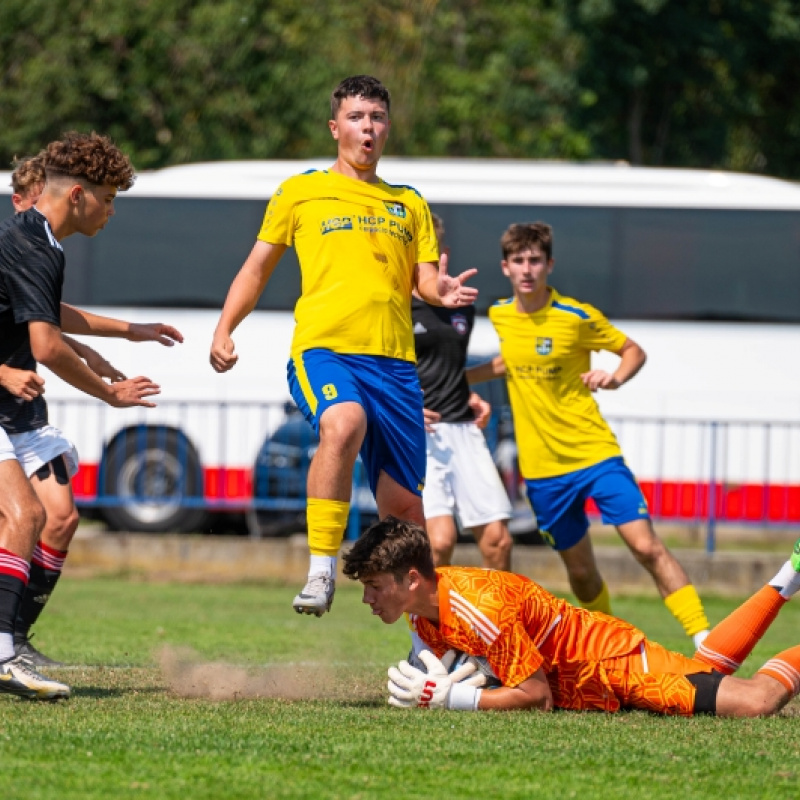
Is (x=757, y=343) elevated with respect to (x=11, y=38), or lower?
lower

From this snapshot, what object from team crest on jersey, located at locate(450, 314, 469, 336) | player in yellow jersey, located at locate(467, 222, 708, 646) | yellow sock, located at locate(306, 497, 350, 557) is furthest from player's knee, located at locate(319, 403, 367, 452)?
team crest on jersey, located at locate(450, 314, 469, 336)

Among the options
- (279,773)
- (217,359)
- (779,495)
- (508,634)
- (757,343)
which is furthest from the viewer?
(757,343)

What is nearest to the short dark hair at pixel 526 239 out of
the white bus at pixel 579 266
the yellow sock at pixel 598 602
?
the yellow sock at pixel 598 602

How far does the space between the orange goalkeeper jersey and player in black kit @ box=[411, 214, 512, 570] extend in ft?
10.3

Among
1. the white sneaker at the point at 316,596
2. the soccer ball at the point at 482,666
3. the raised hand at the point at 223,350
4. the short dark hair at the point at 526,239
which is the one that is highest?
the short dark hair at the point at 526,239

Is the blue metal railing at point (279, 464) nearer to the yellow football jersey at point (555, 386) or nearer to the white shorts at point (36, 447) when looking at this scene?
the yellow football jersey at point (555, 386)

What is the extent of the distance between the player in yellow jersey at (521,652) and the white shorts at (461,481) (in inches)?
122

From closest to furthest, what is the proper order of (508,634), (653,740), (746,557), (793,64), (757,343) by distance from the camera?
(653,740) < (508,634) < (746,557) < (757,343) < (793,64)

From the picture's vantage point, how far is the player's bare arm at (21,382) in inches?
242

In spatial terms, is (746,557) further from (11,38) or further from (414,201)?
(11,38)

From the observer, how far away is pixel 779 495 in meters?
17.5

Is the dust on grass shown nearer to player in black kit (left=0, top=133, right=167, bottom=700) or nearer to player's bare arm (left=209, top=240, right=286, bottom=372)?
player in black kit (left=0, top=133, right=167, bottom=700)

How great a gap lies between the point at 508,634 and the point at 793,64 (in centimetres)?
2148

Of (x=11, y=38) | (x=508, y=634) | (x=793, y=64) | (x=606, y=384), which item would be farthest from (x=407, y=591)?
(x=11, y=38)
